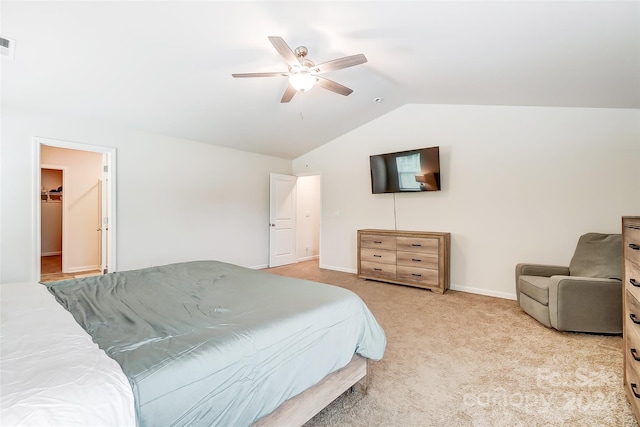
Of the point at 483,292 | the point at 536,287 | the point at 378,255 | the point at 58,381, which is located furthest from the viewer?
the point at 378,255

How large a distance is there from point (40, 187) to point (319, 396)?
157 inches

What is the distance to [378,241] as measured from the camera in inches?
188

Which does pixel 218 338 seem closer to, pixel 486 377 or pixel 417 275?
pixel 486 377

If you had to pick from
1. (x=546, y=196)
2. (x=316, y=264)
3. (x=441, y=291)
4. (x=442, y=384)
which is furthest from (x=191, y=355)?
(x=316, y=264)

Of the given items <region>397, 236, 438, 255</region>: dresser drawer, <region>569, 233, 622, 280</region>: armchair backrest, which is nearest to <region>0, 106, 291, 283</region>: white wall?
<region>397, 236, 438, 255</region>: dresser drawer

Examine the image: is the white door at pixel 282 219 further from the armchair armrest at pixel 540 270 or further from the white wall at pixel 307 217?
the armchair armrest at pixel 540 270

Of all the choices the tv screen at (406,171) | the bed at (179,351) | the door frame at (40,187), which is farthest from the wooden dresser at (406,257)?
the door frame at (40,187)

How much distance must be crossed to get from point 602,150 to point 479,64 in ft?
6.43

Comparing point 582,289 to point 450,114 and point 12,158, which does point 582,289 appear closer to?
point 450,114

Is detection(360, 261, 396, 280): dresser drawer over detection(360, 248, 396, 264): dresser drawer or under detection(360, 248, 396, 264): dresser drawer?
under

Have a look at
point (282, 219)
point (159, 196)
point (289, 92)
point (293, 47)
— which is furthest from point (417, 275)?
point (159, 196)

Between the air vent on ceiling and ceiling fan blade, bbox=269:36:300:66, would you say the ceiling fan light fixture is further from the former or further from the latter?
the air vent on ceiling

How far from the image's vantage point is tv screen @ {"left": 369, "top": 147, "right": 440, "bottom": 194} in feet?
14.4

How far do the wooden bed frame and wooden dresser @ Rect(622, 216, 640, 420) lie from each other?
4.70 feet
